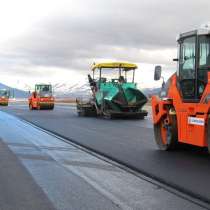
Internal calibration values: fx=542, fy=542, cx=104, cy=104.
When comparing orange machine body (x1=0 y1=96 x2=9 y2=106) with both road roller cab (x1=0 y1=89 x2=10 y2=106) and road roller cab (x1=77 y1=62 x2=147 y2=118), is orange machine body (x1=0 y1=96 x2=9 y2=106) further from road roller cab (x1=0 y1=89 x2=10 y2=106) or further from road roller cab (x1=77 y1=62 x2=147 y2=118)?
road roller cab (x1=77 y1=62 x2=147 y2=118)

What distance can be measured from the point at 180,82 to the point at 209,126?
1.80 metres

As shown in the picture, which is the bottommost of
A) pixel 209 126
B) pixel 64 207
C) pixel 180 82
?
pixel 64 207

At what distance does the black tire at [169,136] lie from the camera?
38.8 ft

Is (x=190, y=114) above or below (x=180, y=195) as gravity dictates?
above

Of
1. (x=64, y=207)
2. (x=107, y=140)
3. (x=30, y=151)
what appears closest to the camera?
(x=64, y=207)

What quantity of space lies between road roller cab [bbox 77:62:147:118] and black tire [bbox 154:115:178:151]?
14.4 m

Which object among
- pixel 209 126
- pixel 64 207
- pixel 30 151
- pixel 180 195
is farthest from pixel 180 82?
pixel 64 207

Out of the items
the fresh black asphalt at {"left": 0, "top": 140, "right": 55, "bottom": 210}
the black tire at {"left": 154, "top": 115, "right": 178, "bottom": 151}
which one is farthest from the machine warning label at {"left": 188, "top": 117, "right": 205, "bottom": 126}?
the fresh black asphalt at {"left": 0, "top": 140, "right": 55, "bottom": 210}

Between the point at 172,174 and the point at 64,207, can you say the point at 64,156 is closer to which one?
the point at 172,174

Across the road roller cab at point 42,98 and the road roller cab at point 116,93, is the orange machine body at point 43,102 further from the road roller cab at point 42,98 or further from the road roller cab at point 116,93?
the road roller cab at point 116,93

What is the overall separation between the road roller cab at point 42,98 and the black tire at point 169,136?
106ft

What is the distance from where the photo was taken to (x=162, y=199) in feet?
23.2

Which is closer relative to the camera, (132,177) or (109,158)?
(132,177)

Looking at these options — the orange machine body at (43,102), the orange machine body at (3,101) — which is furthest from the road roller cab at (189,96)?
the orange machine body at (3,101)
